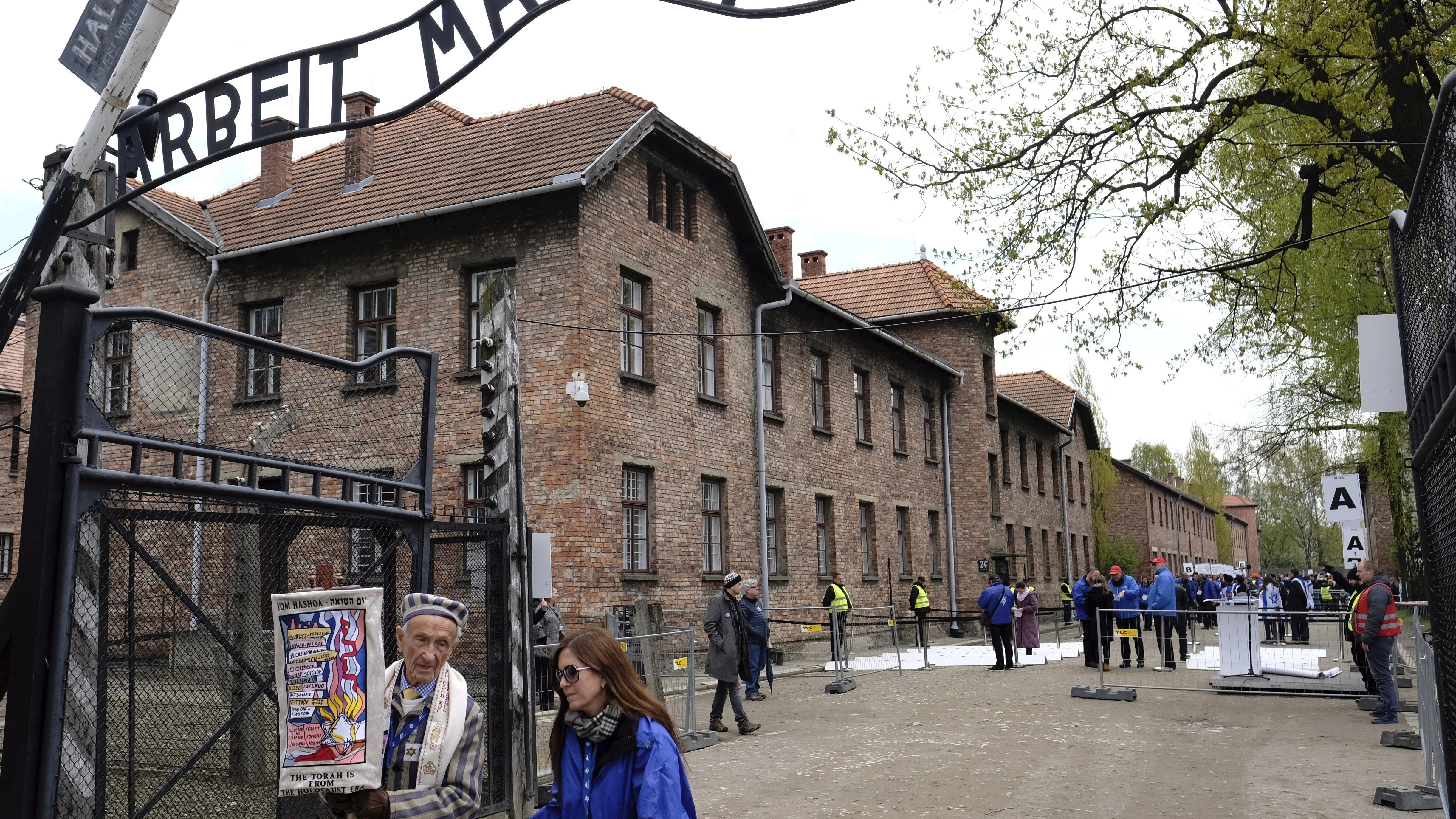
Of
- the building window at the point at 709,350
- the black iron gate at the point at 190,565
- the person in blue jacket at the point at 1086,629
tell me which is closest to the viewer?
the black iron gate at the point at 190,565

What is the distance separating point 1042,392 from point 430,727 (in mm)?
49737

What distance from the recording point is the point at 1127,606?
21.5m

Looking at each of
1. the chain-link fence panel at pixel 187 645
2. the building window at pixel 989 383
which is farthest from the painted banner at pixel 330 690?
the building window at pixel 989 383

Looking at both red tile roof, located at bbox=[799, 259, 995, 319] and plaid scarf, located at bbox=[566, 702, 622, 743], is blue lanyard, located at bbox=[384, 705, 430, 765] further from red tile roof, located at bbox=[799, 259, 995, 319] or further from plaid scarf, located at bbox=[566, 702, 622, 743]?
red tile roof, located at bbox=[799, 259, 995, 319]

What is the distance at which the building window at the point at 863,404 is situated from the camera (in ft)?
96.9

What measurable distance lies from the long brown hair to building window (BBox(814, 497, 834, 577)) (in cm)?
2290

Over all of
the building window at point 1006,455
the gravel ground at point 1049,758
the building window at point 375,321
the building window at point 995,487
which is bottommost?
the gravel ground at point 1049,758

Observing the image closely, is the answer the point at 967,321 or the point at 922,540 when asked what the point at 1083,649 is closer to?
the point at 922,540

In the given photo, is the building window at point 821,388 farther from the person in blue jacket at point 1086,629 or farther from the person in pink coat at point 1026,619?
the person in blue jacket at point 1086,629

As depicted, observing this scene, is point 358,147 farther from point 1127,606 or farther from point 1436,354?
point 1436,354

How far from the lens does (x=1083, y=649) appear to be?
22.8 meters

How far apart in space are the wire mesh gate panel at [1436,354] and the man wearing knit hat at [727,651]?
→ 769cm

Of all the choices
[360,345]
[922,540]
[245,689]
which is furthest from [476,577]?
[922,540]

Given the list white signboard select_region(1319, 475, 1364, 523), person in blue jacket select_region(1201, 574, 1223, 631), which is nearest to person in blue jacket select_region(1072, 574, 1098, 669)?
white signboard select_region(1319, 475, 1364, 523)
